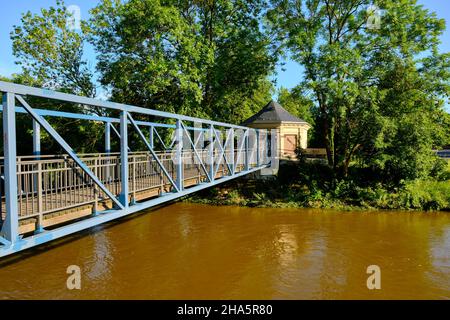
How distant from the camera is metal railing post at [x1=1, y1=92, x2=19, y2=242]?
4281 mm

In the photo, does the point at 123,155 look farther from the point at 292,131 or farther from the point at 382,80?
the point at 292,131

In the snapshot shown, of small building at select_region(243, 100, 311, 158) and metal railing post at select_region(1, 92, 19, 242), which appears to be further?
small building at select_region(243, 100, 311, 158)

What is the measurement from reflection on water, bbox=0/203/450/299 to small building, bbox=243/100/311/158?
34.6 feet

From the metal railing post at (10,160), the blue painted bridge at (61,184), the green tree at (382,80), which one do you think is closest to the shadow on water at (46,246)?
the blue painted bridge at (61,184)

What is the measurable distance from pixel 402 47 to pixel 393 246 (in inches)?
464

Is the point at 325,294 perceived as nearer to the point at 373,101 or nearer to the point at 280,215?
the point at 280,215

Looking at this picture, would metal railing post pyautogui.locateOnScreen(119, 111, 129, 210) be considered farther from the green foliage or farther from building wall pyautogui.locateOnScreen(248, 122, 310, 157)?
building wall pyautogui.locateOnScreen(248, 122, 310, 157)

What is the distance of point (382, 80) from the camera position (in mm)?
18734

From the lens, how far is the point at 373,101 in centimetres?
1780

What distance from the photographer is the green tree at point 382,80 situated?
17578 millimetres

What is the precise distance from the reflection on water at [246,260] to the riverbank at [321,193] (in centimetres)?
179

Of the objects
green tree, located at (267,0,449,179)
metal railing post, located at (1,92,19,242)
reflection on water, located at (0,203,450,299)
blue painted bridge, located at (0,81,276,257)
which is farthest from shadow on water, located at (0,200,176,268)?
green tree, located at (267,0,449,179)

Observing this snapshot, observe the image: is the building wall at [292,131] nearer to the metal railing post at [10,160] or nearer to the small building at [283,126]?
the small building at [283,126]

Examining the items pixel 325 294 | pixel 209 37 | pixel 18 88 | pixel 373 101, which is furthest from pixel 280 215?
pixel 18 88
